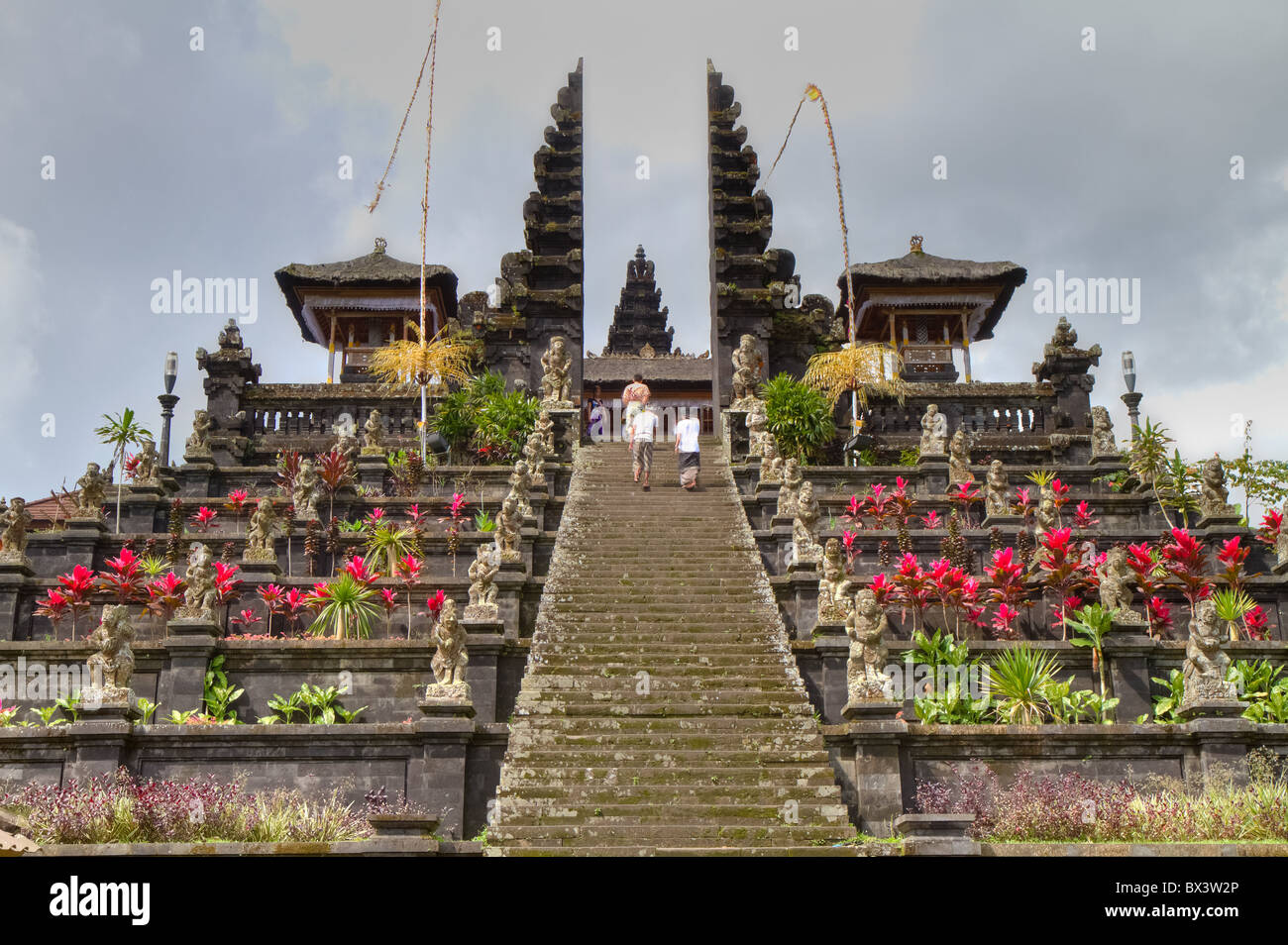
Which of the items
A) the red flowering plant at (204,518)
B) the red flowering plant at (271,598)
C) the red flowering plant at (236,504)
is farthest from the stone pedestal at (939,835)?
the red flowering plant at (204,518)

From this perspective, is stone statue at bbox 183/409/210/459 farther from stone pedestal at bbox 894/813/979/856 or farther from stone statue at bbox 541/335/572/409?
stone pedestal at bbox 894/813/979/856

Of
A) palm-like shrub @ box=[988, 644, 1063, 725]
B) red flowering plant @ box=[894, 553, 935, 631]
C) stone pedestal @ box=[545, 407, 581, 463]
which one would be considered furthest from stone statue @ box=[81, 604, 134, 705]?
stone pedestal @ box=[545, 407, 581, 463]

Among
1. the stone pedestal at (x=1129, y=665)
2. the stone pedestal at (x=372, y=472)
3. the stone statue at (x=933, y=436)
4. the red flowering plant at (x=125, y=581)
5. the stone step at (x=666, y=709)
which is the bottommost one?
the stone step at (x=666, y=709)

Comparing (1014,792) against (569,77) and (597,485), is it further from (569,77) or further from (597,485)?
(569,77)

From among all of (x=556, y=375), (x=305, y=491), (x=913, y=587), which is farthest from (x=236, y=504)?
(x=913, y=587)

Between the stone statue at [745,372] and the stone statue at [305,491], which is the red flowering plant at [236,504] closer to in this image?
the stone statue at [305,491]

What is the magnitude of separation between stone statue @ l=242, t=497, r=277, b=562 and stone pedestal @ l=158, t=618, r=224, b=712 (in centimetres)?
199

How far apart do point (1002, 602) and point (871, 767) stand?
14.4 feet

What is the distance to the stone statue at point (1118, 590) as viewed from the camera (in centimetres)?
1417

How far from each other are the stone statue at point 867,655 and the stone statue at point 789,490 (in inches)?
168

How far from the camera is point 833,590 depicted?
46.0 feet
